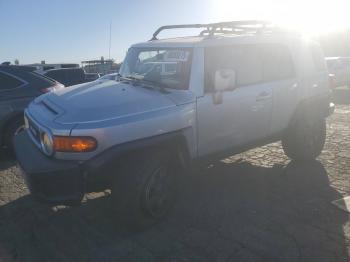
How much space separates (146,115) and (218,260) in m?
→ 1.49

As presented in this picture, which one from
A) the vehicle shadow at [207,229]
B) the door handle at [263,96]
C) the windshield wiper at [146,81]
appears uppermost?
the windshield wiper at [146,81]

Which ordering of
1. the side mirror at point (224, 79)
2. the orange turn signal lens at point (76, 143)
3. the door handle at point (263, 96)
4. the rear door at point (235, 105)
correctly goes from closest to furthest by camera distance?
the orange turn signal lens at point (76, 143)
the side mirror at point (224, 79)
the rear door at point (235, 105)
the door handle at point (263, 96)

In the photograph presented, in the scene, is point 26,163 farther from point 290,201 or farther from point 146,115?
point 290,201

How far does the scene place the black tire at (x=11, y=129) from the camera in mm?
6521

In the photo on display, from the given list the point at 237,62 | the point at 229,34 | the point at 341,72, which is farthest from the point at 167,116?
the point at 341,72

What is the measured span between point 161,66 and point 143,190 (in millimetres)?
1570

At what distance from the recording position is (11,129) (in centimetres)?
653

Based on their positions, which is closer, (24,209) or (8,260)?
(8,260)

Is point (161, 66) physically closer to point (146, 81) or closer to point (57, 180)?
point (146, 81)

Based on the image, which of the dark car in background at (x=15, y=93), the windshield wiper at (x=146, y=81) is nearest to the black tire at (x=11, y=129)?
the dark car in background at (x=15, y=93)

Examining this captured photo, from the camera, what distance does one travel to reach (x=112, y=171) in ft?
12.2

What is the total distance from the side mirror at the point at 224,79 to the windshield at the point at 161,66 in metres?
0.33

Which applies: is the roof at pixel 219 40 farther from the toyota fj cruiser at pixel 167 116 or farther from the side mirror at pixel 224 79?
the side mirror at pixel 224 79

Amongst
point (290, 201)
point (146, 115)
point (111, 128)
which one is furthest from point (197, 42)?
point (290, 201)
